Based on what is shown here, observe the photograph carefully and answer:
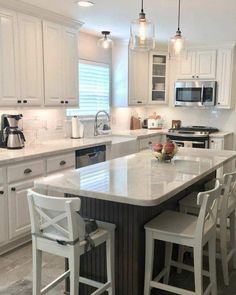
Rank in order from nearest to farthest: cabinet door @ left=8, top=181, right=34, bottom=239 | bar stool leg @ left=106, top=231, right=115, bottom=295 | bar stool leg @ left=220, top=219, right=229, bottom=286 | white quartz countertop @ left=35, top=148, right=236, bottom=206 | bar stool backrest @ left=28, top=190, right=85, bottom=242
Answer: bar stool backrest @ left=28, top=190, right=85, bottom=242 → white quartz countertop @ left=35, top=148, right=236, bottom=206 → bar stool leg @ left=106, top=231, right=115, bottom=295 → bar stool leg @ left=220, top=219, right=229, bottom=286 → cabinet door @ left=8, top=181, right=34, bottom=239

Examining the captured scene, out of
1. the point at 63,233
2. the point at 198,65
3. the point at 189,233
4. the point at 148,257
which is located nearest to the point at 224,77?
the point at 198,65

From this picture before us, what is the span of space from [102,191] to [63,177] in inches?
19.3

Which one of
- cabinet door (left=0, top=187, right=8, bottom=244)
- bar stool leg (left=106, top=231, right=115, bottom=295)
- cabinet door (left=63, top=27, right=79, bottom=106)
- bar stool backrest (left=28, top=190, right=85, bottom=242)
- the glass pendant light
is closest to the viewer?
bar stool backrest (left=28, top=190, right=85, bottom=242)

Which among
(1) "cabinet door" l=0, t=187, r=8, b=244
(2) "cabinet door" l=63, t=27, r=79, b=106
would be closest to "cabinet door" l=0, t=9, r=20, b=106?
(2) "cabinet door" l=63, t=27, r=79, b=106

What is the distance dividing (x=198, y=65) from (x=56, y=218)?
4783 mm

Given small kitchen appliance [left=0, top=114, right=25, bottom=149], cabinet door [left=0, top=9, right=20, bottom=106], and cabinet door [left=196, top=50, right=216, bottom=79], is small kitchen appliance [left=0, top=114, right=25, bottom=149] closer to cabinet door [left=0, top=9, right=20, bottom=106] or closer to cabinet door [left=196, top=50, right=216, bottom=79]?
cabinet door [left=0, top=9, right=20, bottom=106]

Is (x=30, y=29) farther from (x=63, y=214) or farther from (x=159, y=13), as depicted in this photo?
(x=63, y=214)

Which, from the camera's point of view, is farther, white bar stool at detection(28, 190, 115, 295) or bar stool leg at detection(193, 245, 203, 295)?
bar stool leg at detection(193, 245, 203, 295)

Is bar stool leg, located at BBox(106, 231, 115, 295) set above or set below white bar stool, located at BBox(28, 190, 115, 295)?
below

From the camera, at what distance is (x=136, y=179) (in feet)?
7.75

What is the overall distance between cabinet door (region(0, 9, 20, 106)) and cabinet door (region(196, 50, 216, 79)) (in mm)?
3505

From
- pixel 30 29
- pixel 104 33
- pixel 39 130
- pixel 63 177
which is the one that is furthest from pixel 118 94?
pixel 63 177

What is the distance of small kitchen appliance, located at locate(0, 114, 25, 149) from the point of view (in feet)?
11.7

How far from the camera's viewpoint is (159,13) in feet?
12.4
